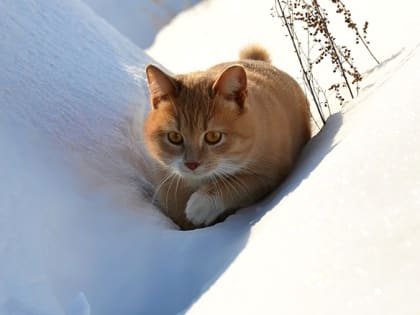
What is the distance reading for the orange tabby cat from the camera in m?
2.81

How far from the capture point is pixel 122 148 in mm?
3213

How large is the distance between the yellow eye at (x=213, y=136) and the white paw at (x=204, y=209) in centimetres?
23

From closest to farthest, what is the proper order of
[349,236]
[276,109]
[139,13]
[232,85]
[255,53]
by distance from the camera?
[349,236] < [232,85] < [276,109] < [255,53] < [139,13]

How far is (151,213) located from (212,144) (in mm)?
378

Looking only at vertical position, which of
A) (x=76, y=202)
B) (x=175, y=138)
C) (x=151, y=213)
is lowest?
(x=151, y=213)

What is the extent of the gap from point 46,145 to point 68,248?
601mm

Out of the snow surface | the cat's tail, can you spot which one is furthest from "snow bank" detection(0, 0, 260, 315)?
the snow surface

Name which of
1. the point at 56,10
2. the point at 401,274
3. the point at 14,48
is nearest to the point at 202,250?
the point at 401,274

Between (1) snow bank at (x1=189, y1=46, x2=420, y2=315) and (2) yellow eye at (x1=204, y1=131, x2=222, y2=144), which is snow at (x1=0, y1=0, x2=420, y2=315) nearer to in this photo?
(1) snow bank at (x1=189, y1=46, x2=420, y2=315)

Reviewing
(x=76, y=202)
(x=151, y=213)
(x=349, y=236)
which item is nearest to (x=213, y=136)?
(x=151, y=213)

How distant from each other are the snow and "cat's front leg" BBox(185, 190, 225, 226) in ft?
0.37

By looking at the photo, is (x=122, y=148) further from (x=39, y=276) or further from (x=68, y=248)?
(x=39, y=276)

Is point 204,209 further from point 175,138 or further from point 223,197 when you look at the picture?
point 175,138

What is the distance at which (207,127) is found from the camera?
2.82 m
